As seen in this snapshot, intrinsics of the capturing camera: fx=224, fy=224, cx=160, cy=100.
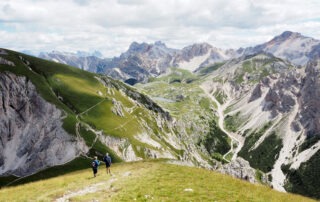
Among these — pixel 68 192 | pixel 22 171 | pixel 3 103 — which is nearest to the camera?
pixel 68 192

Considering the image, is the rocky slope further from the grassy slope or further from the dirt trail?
the dirt trail

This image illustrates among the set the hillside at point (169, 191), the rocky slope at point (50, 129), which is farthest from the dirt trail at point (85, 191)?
the rocky slope at point (50, 129)

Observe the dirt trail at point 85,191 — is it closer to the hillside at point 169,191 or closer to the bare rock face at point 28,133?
the hillside at point 169,191

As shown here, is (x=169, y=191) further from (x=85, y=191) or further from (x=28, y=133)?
(x=28, y=133)

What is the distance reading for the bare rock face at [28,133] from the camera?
348 feet

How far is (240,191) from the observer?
28031mm

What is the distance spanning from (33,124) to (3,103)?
1972 centimetres

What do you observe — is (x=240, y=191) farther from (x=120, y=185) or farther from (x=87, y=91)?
(x=87, y=91)

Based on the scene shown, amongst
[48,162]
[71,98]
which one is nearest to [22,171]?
[48,162]

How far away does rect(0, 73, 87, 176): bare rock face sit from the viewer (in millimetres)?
106188

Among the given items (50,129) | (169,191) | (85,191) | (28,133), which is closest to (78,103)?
(50,129)

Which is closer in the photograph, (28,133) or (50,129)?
(28,133)

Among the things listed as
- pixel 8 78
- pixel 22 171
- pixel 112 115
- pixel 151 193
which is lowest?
pixel 22 171

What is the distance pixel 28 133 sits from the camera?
11919cm
